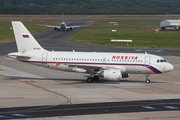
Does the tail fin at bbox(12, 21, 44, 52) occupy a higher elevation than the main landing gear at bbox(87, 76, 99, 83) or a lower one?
higher

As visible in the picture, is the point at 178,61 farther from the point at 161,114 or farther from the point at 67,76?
the point at 161,114

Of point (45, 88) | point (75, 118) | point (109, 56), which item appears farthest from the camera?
point (109, 56)

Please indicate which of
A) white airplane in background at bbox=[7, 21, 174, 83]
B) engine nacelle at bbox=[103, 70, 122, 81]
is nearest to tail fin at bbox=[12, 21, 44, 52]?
white airplane in background at bbox=[7, 21, 174, 83]

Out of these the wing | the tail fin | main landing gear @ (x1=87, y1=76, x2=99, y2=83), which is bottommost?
main landing gear @ (x1=87, y1=76, x2=99, y2=83)

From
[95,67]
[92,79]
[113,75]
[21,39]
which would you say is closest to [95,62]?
[95,67]

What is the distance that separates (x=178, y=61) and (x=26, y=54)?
32.2 m

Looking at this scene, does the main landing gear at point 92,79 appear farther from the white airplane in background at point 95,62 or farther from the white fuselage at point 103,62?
the white fuselage at point 103,62

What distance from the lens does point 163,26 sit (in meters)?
166

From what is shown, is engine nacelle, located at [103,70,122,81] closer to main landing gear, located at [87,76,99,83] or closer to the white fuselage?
the white fuselage

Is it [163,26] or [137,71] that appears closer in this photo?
[137,71]

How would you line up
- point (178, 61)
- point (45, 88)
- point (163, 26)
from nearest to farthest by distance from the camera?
point (45, 88) < point (178, 61) < point (163, 26)

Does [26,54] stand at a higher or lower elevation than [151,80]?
higher

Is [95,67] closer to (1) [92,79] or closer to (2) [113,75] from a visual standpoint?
(1) [92,79]

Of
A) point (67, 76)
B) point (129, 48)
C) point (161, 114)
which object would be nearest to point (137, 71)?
point (67, 76)
